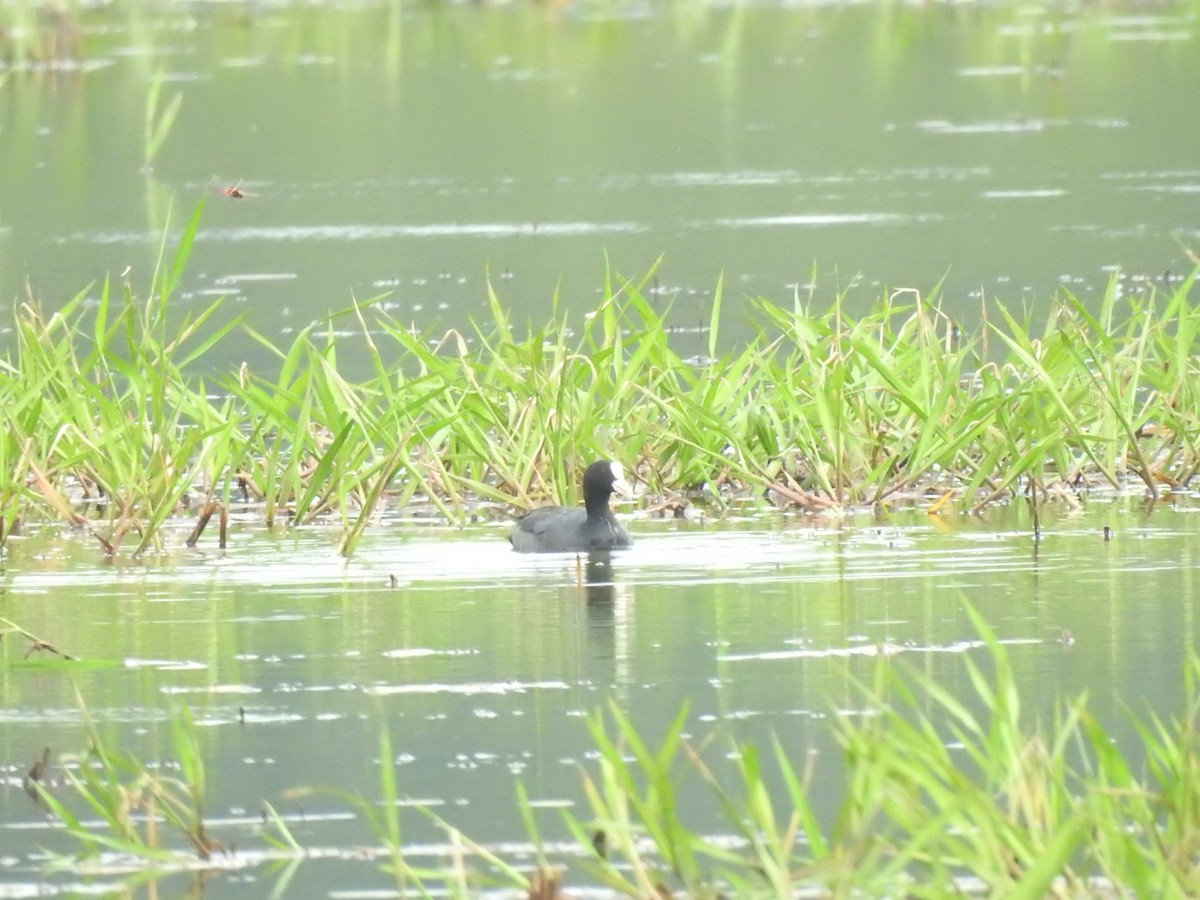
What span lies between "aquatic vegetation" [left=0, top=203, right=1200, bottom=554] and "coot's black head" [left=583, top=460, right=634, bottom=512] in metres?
0.37

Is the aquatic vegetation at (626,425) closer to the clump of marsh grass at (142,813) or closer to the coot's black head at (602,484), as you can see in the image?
the coot's black head at (602,484)

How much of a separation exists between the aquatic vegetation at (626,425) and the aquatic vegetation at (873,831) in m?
4.07

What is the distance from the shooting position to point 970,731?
6531 millimetres

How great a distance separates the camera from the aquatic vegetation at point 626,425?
9844mm

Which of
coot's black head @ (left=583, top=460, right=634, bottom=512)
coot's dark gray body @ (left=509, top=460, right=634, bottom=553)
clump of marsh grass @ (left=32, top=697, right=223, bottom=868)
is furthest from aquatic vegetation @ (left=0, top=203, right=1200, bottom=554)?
clump of marsh grass @ (left=32, top=697, right=223, bottom=868)

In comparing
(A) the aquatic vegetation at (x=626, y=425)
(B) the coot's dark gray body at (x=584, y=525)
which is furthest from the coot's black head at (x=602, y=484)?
(A) the aquatic vegetation at (x=626, y=425)

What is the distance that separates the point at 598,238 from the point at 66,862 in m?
14.9

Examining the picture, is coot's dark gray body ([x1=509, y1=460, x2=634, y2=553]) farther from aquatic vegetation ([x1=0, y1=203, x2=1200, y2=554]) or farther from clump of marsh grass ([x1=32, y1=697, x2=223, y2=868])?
clump of marsh grass ([x1=32, y1=697, x2=223, y2=868])

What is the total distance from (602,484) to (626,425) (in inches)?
38.9

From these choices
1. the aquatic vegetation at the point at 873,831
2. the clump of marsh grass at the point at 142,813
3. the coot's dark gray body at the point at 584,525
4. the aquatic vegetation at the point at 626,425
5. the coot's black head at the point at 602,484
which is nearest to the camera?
the aquatic vegetation at the point at 873,831

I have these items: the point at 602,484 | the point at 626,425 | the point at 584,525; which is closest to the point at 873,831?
the point at 584,525

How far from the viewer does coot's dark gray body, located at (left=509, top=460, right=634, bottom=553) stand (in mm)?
9281

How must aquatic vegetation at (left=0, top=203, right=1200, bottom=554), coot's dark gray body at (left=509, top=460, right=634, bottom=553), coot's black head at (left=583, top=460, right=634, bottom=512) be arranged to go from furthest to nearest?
aquatic vegetation at (left=0, top=203, right=1200, bottom=554) < coot's black head at (left=583, top=460, right=634, bottom=512) < coot's dark gray body at (left=509, top=460, right=634, bottom=553)

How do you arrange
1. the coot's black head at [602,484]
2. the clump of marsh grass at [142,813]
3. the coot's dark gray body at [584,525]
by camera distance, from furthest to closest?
the coot's black head at [602,484] → the coot's dark gray body at [584,525] → the clump of marsh grass at [142,813]
